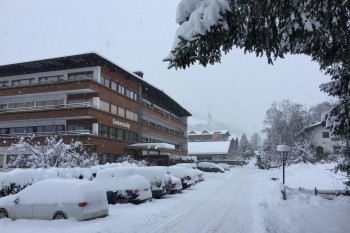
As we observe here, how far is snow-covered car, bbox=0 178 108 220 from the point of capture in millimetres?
11797

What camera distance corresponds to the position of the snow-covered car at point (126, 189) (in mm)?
16500

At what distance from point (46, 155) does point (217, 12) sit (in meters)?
23.6

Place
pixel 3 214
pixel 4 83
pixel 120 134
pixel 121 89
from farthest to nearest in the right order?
pixel 121 89 → pixel 4 83 → pixel 120 134 → pixel 3 214

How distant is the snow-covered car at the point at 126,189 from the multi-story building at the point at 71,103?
18.3 meters

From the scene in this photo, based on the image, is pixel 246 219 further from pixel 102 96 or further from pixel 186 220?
pixel 102 96

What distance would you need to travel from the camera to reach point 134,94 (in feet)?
157

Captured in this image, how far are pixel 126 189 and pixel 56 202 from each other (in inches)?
197

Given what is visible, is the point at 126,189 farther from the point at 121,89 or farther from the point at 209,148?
the point at 209,148

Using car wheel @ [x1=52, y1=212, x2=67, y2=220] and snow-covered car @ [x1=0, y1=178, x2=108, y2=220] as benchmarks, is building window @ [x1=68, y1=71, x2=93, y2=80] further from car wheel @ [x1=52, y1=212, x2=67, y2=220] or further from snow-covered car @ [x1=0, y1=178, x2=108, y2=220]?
car wheel @ [x1=52, y1=212, x2=67, y2=220]

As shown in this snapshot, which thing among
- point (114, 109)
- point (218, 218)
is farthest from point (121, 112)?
point (218, 218)

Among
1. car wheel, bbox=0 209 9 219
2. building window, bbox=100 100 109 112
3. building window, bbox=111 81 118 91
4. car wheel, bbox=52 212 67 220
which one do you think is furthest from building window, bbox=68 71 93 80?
car wheel, bbox=52 212 67 220

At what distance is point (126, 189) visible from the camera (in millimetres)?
16609

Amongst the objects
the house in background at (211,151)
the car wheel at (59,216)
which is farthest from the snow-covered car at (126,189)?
the house in background at (211,151)

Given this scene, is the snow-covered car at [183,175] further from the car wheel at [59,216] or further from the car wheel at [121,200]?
the car wheel at [59,216]
